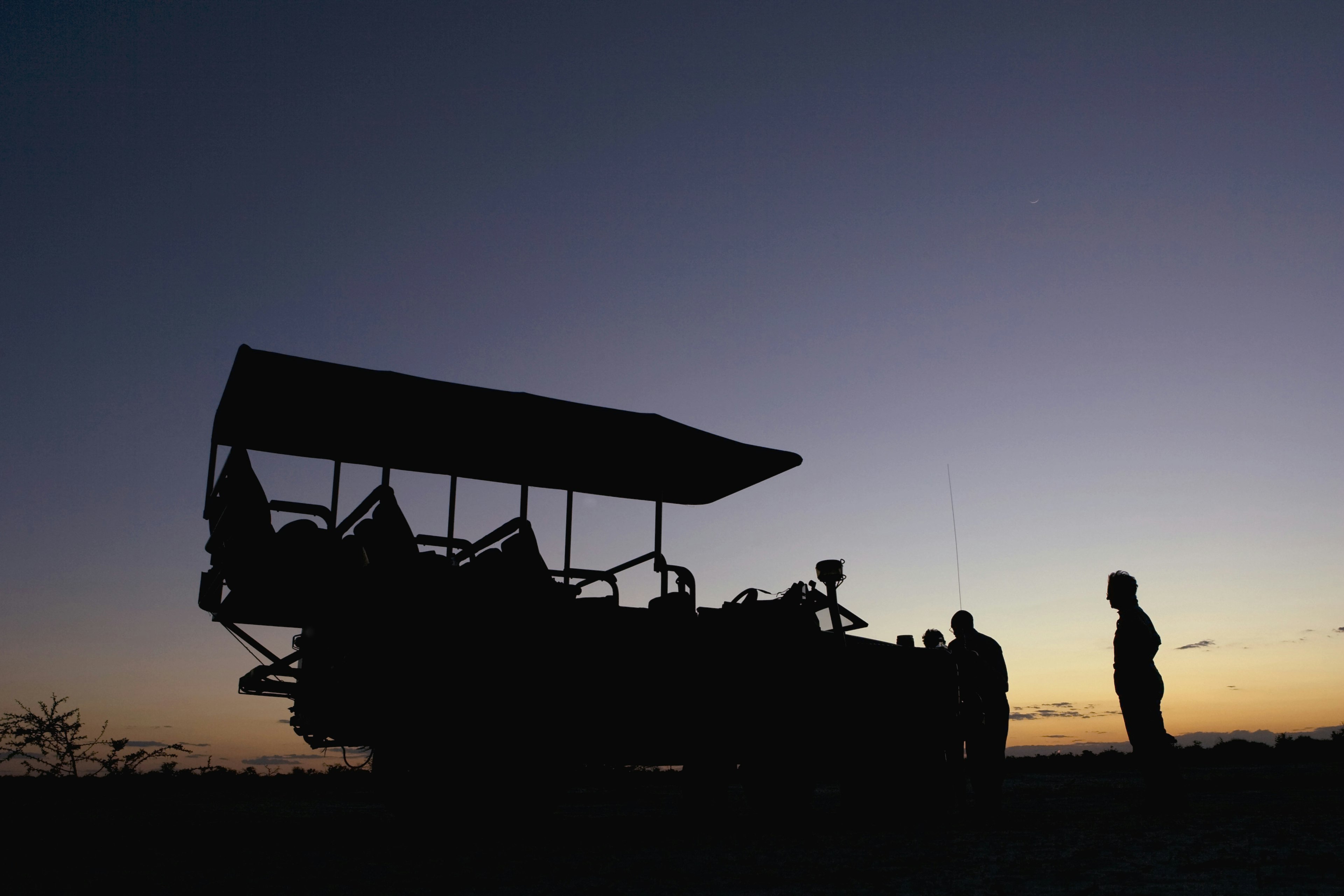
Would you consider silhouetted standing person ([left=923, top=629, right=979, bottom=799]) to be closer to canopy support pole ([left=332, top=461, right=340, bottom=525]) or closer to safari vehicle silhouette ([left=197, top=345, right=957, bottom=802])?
safari vehicle silhouette ([left=197, top=345, right=957, bottom=802])

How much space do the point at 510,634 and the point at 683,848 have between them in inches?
74.5

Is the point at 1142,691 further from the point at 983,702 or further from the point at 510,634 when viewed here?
the point at 510,634

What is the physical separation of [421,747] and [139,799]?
730 centimetres

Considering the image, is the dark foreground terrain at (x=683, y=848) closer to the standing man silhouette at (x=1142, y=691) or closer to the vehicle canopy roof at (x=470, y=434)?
the standing man silhouette at (x=1142, y=691)

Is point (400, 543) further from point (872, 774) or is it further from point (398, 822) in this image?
point (872, 774)

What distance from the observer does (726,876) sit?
15.3 ft

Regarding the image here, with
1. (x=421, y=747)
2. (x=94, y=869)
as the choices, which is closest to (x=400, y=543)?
(x=421, y=747)

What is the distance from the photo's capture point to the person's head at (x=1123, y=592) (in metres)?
8.55

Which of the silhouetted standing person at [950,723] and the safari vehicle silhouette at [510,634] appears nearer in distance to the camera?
the safari vehicle silhouette at [510,634]

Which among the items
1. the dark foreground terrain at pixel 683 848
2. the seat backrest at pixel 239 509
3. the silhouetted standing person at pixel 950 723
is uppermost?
the seat backrest at pixel 239 509

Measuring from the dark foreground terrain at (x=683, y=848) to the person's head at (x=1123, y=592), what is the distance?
5.72 feet

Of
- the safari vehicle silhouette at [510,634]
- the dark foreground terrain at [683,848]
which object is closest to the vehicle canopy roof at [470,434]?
the safari vehicle silhouette at [510,634]

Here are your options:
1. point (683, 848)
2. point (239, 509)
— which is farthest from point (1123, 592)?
point (239, 509)

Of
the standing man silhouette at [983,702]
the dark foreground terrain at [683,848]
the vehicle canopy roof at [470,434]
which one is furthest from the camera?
the standing man silhouette at [983,702]
